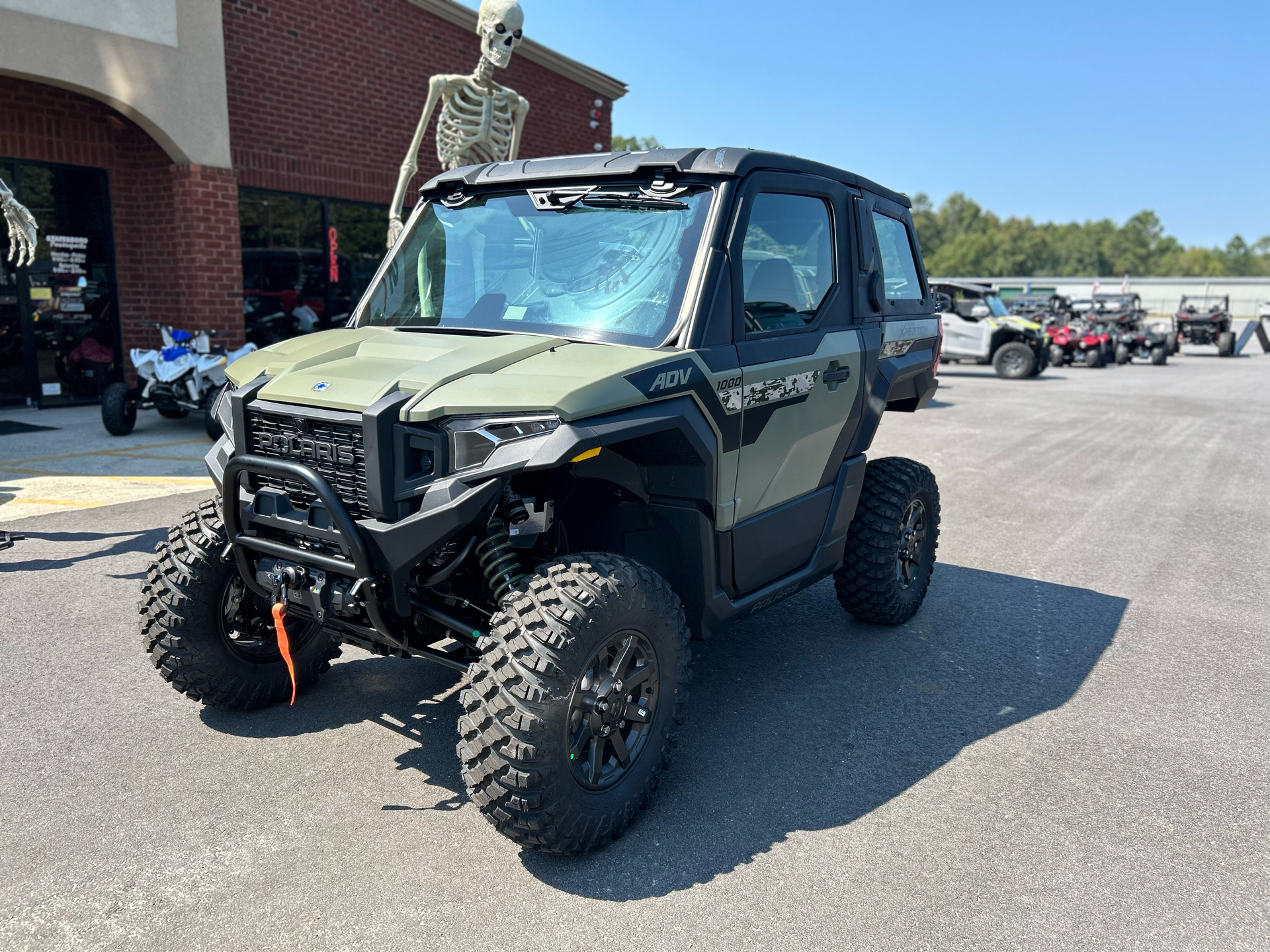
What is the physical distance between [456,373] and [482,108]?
8.82m

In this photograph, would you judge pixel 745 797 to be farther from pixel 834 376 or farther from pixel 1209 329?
Result: pixel 1209 329

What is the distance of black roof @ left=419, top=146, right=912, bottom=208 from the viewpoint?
349 centimetres

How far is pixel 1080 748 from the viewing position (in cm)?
377

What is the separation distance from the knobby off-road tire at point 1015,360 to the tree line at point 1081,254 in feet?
424

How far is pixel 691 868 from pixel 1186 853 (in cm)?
159

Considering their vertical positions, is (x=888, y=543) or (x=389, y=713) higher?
(x=888, y=543)

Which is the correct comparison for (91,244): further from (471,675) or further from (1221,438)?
(1221,438)

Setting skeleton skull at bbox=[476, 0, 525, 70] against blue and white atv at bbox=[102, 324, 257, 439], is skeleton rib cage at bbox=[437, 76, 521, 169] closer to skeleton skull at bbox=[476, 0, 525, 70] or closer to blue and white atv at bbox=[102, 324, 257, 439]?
skeleton skull at bbox=[476, 0, 525, 70]

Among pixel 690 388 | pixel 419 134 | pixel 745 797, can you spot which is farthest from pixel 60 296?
pixel 745 797

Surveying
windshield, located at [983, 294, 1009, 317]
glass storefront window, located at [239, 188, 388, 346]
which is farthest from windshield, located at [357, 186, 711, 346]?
windshield, located at [983, 294, 1009, 317]

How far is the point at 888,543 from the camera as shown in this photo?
4672mm

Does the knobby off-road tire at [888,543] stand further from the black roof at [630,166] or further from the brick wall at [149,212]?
the brick wall at [149,212]

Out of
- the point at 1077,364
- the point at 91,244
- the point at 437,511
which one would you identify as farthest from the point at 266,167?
the point at 1077,364

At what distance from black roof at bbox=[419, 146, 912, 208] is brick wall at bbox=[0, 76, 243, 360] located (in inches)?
356
